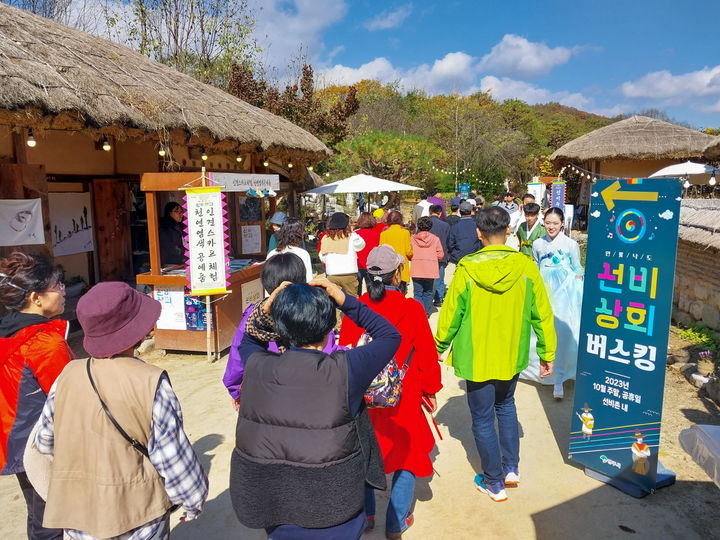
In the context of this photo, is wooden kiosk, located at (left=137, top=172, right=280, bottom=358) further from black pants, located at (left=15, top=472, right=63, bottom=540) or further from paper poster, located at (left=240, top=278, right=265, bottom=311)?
black pants, located at (left=15, top=472, right=63, bottom=540)

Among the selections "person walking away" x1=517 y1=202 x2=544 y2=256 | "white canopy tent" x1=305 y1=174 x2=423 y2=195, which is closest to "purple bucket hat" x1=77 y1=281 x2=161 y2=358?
"person walking away" x1=517 y1=202 x2=544 y2=256

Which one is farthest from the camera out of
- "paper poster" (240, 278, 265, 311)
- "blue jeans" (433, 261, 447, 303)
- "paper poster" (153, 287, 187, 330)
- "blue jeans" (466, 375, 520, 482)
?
"blue jeans" (433, 261, 447, 303)

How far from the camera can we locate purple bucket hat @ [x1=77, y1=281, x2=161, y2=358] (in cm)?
178

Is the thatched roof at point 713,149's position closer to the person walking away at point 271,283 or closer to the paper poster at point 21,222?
the person walking away at point 271,283

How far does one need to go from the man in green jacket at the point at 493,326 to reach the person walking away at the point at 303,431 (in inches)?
53.5

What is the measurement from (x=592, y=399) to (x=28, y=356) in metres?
3.20

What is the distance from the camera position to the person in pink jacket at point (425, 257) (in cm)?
687

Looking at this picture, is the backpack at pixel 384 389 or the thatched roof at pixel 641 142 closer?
the backpack at pixel 384 389

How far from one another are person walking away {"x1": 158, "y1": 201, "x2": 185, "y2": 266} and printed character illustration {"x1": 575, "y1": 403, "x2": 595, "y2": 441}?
523cm

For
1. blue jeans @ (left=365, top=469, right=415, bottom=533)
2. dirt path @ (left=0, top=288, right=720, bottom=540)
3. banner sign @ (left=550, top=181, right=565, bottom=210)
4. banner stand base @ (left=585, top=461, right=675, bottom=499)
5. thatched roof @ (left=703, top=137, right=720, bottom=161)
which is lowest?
dirt path @ (left=0, top=288, right=720, bottom=540)

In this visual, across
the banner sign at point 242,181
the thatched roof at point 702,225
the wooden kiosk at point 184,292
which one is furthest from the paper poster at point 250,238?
the thatched roof at point 702,225

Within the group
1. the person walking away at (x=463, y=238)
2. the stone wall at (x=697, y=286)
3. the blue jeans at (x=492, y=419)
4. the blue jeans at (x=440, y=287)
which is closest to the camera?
the blue jeans at (x=492, y=419)

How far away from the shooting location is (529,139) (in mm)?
32438

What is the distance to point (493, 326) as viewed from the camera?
3025mm
